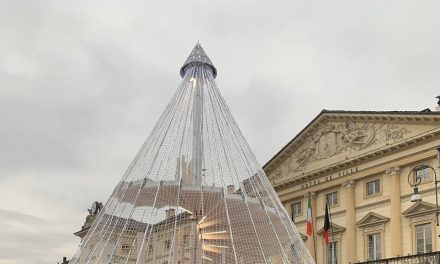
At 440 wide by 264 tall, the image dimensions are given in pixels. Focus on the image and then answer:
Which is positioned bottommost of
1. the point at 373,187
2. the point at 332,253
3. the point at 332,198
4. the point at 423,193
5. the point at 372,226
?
the point at 332,253

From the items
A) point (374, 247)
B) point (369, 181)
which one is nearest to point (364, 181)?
point (369, 181)

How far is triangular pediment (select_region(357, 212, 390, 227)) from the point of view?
107 ft

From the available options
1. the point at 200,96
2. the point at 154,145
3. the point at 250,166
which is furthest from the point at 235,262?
the point at 200,96

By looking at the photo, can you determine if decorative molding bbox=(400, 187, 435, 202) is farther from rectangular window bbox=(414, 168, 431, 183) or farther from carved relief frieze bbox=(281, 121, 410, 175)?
carved relief frieze bbox=(281, 121, 410, 175)

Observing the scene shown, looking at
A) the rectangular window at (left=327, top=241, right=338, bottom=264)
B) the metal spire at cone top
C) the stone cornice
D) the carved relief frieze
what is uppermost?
the carved relief frieze

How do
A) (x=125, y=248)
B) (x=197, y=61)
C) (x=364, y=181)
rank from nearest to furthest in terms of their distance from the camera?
(x=125, y=248) → (x=197, y=61) → (x=364, y=181)

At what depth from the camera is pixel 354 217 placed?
34.6 meters

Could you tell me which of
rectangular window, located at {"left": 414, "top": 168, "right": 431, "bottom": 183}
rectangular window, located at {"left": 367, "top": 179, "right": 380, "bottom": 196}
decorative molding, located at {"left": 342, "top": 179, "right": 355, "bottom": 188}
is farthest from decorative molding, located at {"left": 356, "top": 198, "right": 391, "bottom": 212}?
rectangular window, located at {"left": 414, "top": 168, "right": 431, "bottom": 183}

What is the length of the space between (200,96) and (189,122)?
1296 mm

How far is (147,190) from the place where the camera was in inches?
707

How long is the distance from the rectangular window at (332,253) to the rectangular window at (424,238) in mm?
6159

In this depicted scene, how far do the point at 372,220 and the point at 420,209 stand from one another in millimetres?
3432

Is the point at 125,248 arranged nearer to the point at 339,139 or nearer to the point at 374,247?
the point at 374,247

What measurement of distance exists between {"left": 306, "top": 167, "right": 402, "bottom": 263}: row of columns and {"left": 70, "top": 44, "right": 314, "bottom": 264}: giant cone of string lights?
14.7 m
